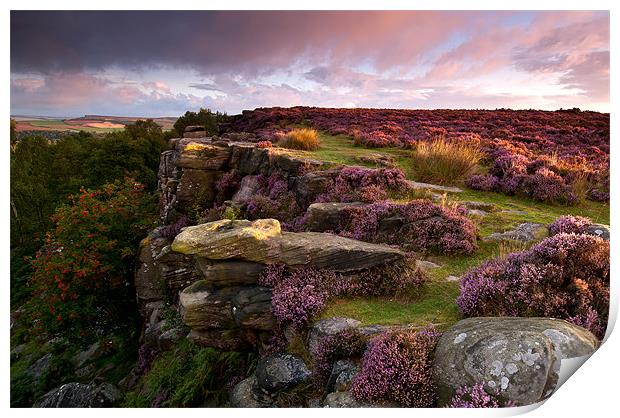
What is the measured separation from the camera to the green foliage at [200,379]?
704 centimetres

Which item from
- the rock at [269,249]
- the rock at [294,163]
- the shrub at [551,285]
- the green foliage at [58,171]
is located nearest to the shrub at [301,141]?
the rock at [294,163]

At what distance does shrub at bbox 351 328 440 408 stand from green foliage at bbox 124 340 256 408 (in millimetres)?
3006

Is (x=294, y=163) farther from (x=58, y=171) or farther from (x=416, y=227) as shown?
(x=58, y=171)

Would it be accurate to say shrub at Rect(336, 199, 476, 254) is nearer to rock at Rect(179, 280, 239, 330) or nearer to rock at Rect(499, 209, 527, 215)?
rock at Rect(499, 209, 527, 215)

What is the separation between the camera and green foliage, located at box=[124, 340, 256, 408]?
7043 mm

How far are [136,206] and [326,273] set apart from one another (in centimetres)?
1358

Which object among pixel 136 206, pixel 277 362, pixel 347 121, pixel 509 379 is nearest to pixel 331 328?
pixel 277 362

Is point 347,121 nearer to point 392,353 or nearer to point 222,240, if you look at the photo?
point 222,240

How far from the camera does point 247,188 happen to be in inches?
596

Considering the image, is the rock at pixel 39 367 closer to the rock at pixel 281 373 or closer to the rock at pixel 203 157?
the rock at pixel 203 157

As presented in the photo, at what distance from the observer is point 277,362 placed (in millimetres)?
5727

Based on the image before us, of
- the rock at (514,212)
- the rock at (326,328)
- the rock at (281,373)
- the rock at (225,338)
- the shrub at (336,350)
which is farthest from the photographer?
the rock at (514,212)

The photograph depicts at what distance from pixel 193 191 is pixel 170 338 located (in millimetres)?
7267

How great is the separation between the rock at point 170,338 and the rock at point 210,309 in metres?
4.18
